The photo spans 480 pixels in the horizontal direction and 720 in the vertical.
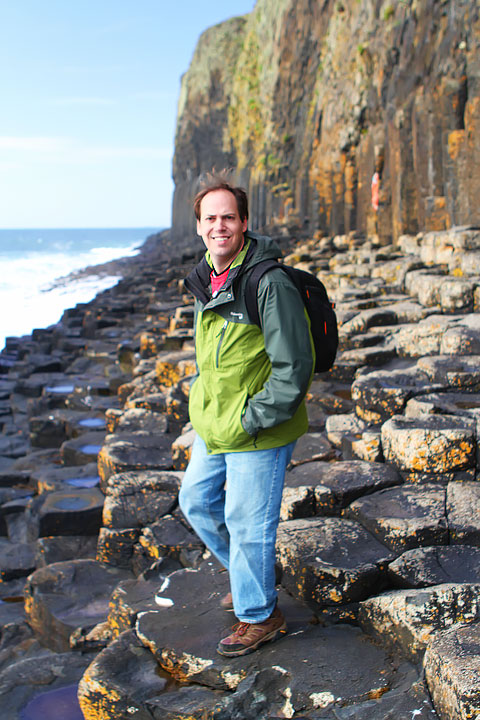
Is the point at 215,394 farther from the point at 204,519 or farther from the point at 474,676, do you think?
the point at 474,676

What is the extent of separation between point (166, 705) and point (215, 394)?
131 cm

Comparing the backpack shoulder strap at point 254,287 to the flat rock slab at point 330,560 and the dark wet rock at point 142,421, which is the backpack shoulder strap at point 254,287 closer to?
the flat rock slab at point 330,560

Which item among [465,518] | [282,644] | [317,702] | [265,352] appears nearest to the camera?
[317,702]

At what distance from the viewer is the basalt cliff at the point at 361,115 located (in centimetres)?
1474

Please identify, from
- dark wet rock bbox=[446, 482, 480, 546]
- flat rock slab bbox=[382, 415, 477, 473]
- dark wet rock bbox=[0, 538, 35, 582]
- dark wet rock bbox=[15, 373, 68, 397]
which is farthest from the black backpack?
dark wet rock bbox=[15, 373, 68, 397]

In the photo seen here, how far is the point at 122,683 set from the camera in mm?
3010

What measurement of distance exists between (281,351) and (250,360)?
20 centimetres

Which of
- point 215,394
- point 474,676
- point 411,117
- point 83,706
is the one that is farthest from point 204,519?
point 411,117

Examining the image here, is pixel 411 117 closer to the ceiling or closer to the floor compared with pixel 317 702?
closer to the ceiling

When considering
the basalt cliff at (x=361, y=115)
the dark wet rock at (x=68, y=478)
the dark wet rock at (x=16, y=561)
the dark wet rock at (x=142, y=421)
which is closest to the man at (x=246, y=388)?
the basalt cliff at (x=361, y=115)

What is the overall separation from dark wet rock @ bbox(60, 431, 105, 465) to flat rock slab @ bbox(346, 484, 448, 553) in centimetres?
446

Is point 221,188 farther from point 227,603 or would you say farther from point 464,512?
point 464,512

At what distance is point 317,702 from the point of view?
8.20 ft

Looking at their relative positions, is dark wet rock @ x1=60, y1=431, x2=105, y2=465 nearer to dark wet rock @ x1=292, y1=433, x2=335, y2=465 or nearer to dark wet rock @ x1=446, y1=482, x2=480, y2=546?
dark wet rock @ x1=292, y1=433, x2=335, y2=465
